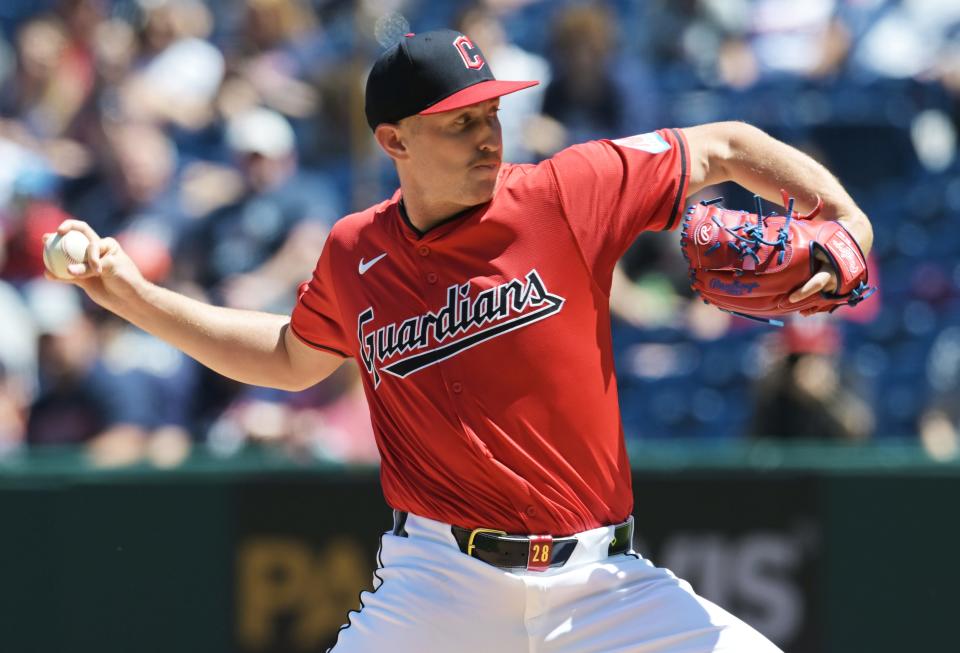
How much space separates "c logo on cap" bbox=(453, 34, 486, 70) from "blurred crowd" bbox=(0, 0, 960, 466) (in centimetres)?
335

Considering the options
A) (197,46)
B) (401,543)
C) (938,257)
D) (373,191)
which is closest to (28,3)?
(197,46)

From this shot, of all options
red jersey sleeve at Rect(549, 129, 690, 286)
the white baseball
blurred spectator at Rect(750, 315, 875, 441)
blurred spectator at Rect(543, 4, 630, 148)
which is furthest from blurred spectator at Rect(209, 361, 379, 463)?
red jersey sleeve at Rect(549, 129, 690, 286)

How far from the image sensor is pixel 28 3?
9516mm

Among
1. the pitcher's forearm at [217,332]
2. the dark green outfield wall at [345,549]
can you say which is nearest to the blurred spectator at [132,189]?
the dark green outfield wall at [345,549]

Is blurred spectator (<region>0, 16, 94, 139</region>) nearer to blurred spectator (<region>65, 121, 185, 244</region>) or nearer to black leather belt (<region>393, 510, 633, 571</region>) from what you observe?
blurred spectator (<region>65, 121, 185, 244</region>)

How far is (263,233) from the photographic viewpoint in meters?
7.70

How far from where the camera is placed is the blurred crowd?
684cm

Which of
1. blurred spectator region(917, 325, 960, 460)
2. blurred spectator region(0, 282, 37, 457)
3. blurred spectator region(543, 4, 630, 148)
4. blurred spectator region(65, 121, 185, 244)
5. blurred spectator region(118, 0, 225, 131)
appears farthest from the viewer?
blurred spectator region(118, 0, 225, 131)

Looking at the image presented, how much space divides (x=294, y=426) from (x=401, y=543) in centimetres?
323

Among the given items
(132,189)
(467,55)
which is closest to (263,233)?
(132,189)

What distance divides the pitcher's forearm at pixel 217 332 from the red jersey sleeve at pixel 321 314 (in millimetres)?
98

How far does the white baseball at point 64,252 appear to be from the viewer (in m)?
3.53

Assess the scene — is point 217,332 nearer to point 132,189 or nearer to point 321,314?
point 321,314

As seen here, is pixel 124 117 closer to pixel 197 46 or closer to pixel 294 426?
pixel 197 46
